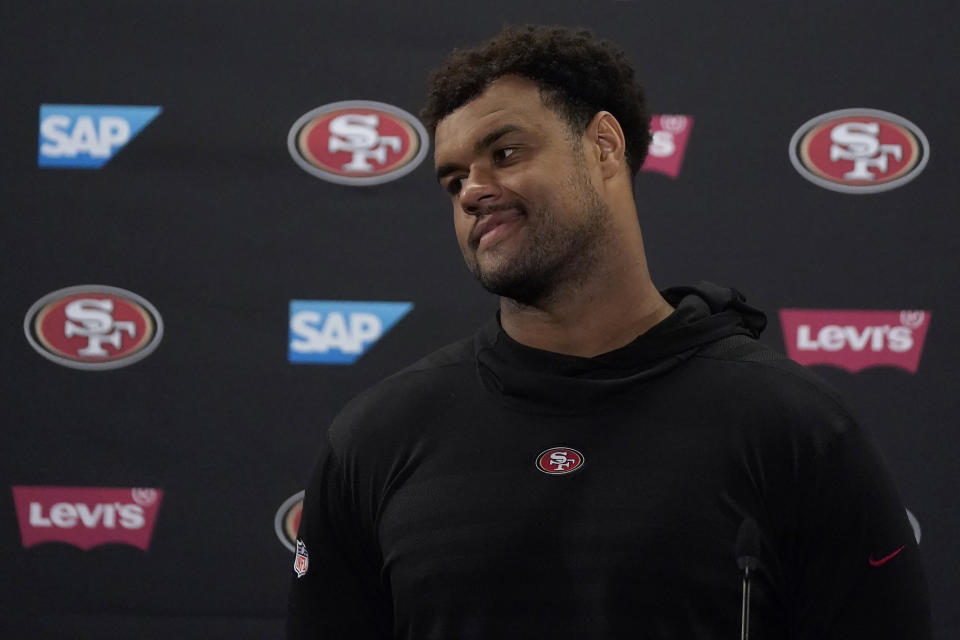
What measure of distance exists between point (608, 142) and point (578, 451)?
333 millimetres

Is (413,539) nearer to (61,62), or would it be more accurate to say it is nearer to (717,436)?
(717,436)

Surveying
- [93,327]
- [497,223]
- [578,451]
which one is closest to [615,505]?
[578,451]

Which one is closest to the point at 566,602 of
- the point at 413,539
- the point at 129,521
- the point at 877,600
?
the point at 413,539

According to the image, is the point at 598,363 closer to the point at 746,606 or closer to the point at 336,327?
the point at 746,606

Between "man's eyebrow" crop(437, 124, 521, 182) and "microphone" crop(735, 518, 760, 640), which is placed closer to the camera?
"microphone" crop(735, 518, 760, 640)

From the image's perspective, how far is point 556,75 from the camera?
1.10m

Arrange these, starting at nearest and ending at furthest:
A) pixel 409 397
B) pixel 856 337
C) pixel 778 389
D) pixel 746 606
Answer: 1. pixel 746 606
2. pixel 778 389
3. pixel 409 397
4. pixel 856 337

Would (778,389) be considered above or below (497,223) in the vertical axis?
below

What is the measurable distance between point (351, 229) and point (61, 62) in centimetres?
57

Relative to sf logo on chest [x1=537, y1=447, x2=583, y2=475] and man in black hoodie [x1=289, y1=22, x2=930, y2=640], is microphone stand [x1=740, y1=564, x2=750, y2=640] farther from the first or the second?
sf logo on chest [x1=537, y1=447, x2=583, y2=475]

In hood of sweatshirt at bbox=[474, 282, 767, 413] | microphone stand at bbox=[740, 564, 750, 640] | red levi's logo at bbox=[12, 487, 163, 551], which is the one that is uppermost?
hood of sweatshirt at bbox=[474, 282, 767, 413]

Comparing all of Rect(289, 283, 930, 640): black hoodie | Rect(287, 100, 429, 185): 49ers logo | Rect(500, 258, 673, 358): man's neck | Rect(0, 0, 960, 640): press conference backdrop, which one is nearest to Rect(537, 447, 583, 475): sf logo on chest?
Rect(289, 283, 930, 640): black hoodie

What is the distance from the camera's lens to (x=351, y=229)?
1869mm

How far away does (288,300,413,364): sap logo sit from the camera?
185cm
